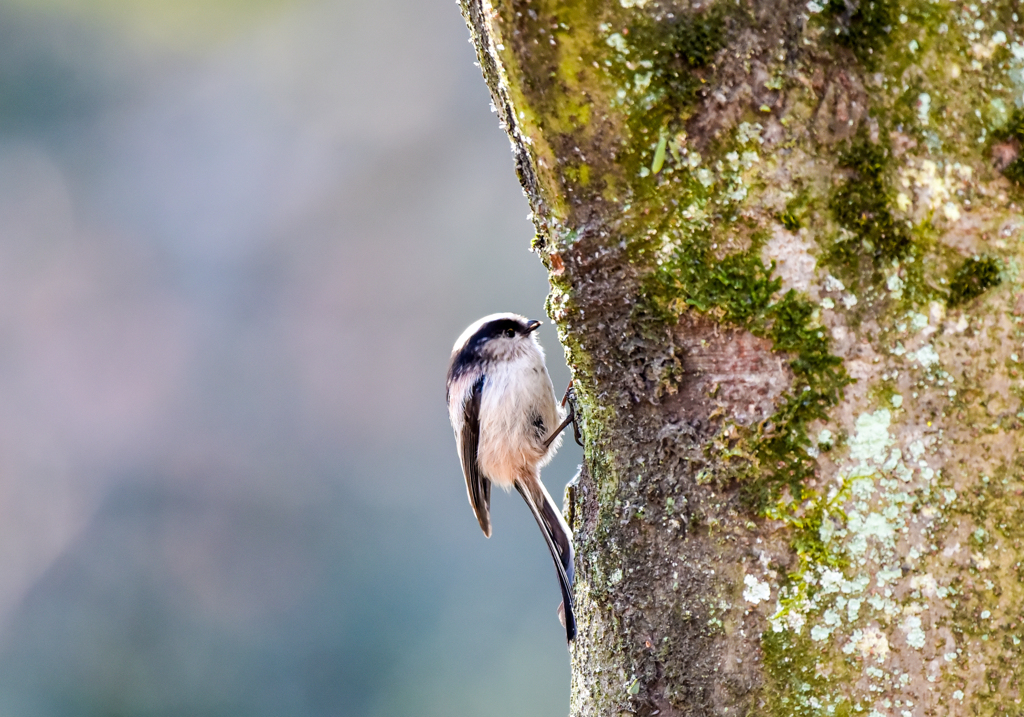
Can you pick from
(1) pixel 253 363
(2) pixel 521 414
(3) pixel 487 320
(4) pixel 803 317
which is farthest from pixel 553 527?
(1) pixel 253 363

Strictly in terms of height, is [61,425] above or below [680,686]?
below

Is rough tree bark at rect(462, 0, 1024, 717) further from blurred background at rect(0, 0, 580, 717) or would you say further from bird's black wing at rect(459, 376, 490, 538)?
blurred background at rect(0, 0, 580, 717)

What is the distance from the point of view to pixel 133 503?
31.2 feet

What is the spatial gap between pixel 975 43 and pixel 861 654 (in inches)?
41.5

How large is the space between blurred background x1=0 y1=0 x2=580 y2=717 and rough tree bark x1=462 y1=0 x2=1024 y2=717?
6404 mm

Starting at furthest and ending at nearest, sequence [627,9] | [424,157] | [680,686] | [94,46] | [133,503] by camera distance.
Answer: [424,157]
[94,46]
[133,503]
[680,686]
[627,9]

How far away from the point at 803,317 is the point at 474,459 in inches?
110

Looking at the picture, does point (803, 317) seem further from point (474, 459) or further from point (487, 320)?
point (474, 459)

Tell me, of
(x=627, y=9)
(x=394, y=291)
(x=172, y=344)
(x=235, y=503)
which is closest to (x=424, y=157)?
(x=394, y=291)

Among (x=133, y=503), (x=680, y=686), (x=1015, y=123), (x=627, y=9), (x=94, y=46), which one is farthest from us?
(x=94, y=46)

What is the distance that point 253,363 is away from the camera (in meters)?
10.3

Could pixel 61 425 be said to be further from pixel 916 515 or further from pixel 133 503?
pixel 916 515

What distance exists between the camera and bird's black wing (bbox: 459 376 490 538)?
4.16 meters

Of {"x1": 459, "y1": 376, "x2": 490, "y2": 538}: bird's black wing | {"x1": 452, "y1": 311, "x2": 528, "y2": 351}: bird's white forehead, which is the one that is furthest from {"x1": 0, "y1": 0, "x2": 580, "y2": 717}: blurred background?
{"x1": 452, "y1": 311, "x2": 528, "y2": 351}: bird's white forehead
